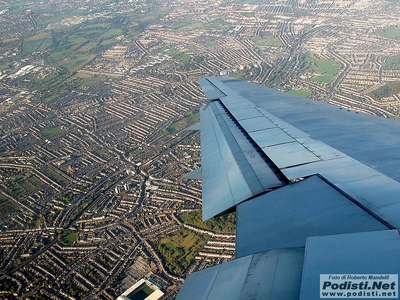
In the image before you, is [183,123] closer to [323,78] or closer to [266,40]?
[323,78]

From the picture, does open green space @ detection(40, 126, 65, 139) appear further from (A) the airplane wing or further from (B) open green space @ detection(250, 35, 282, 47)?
(B) open green space @ detection(250, 35, 282, 47)

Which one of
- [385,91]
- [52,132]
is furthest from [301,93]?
[52,132]

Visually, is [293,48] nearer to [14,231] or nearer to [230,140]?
[14,231]

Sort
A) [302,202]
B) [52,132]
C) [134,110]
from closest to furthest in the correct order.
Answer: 1. [302,202]
2. [52,132]
3. [134,110]

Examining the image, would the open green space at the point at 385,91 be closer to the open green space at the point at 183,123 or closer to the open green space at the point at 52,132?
the open green space at the point at 183,123

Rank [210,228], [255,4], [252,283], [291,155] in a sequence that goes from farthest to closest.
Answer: [255,4]
[210,228]
[291,155]
[252,283]

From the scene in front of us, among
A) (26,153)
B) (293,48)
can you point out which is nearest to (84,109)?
(26,153)

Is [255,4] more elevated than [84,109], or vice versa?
[255,4]
